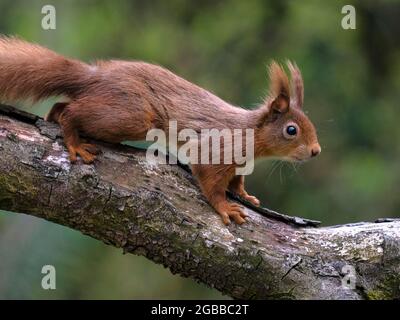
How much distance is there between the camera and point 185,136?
14.8 feet

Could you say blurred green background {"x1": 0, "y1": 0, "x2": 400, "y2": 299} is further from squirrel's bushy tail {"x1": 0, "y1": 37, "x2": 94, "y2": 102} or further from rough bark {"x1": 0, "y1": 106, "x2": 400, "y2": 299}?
rough bark {"x1": 0, "y1": 106, "x2": 400, "y2": 299}

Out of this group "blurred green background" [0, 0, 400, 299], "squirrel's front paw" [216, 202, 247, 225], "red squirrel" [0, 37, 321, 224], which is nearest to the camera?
"squirrel's front paw" [216, 202, 247, 225]

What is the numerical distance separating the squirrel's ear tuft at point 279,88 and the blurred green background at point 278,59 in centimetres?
314

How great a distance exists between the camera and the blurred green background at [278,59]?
8766 millimetres

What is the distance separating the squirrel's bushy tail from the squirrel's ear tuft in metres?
1.06

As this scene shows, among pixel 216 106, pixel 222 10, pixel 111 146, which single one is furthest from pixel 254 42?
pixel 111 146

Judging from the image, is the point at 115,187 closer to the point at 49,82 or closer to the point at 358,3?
the point at 49,82

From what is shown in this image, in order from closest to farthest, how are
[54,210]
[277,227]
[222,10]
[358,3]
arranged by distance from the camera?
[54,210] < [277,227] < [358,3] < [222,10]

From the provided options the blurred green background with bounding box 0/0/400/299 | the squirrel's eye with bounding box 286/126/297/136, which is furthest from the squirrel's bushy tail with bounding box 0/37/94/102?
the blurred green background with bounding box 0/0/400/299

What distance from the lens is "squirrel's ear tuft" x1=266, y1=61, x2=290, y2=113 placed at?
15.0 feet

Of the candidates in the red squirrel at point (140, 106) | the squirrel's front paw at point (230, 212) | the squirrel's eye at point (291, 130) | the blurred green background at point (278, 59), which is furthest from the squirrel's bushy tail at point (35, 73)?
the blurred green background at point (278, 59)

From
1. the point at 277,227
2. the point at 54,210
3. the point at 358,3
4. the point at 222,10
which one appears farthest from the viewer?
the point at 222,10

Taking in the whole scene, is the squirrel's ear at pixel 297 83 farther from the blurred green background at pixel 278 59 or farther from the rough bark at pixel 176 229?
the blurred green background at pixel 278 59

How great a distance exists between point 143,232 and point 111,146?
0.56 metres
